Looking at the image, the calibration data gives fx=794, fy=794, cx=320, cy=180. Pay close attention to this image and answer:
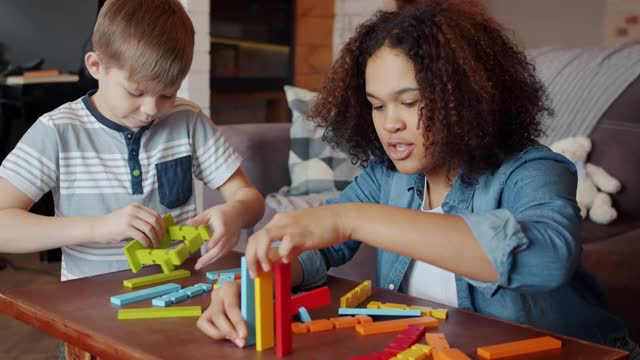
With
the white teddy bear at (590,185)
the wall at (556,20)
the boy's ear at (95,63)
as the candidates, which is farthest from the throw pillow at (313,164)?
the wall at (556,20)

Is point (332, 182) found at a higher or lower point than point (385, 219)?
lower

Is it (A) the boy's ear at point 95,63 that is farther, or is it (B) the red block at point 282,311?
(A) the boy's ear at point 95,63

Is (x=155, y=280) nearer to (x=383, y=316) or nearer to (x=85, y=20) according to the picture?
(x=383, y=316)

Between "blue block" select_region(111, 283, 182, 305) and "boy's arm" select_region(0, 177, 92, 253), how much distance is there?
199 mm

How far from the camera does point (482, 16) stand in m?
1.36

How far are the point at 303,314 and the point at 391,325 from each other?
5.1 inches

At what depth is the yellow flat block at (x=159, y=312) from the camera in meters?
1.12

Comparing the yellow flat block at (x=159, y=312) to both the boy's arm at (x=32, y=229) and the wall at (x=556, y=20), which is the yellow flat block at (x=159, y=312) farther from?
the wall at (x=556, y=20)

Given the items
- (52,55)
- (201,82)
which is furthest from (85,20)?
(201,82)

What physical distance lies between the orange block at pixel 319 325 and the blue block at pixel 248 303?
0.08 metres

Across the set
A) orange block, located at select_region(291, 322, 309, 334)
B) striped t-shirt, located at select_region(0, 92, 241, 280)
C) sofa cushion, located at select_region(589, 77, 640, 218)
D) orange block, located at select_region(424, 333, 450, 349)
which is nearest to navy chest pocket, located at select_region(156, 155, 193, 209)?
striped t-shirt, located at select_region(0, 92, 241, 280)

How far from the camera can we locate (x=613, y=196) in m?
2.63

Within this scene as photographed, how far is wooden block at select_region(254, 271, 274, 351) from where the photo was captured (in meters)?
1.01

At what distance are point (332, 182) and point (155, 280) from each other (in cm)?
159
